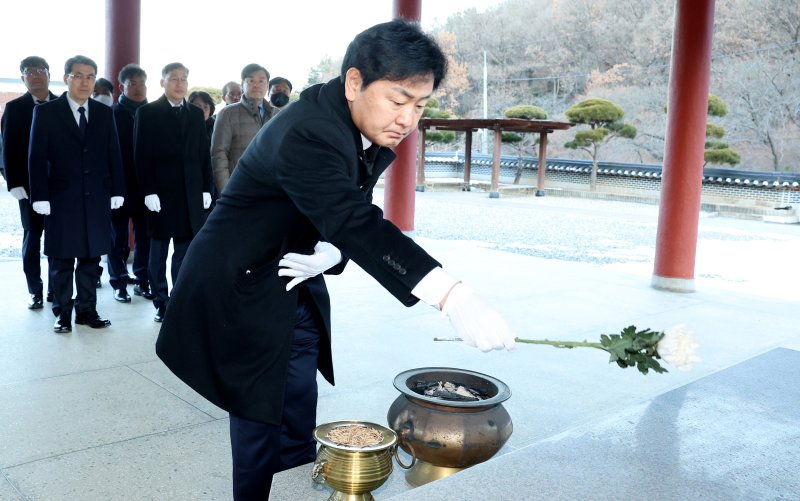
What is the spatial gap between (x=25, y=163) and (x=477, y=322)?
4.32 meters

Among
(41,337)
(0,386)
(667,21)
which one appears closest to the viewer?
(0,386)

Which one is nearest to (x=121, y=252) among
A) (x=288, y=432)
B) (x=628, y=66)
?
(x=288, y=432)

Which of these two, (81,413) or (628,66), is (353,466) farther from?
(628,66)

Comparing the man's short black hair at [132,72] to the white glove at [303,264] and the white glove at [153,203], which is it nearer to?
the white glove at [153,203]

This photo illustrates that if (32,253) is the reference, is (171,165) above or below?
above

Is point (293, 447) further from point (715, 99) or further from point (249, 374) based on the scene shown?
point (715, 99)

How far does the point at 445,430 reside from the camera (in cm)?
193

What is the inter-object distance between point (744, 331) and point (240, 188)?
4095mm

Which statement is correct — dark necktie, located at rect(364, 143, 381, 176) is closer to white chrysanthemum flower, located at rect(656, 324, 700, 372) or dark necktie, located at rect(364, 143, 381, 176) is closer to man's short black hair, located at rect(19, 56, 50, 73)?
white chrysanthemum flower, located at rect(656, 324, 700, 372)

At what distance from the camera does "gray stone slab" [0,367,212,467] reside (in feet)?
8.75

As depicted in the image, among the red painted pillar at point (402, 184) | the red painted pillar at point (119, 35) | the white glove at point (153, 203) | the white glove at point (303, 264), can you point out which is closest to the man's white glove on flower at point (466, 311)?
the white glove at point (303, 264)

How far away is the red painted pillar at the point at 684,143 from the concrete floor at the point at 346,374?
11.8 inches

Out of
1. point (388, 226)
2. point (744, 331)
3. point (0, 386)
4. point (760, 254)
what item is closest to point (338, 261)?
point (388, 226)

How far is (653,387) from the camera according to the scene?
3.59 meters
